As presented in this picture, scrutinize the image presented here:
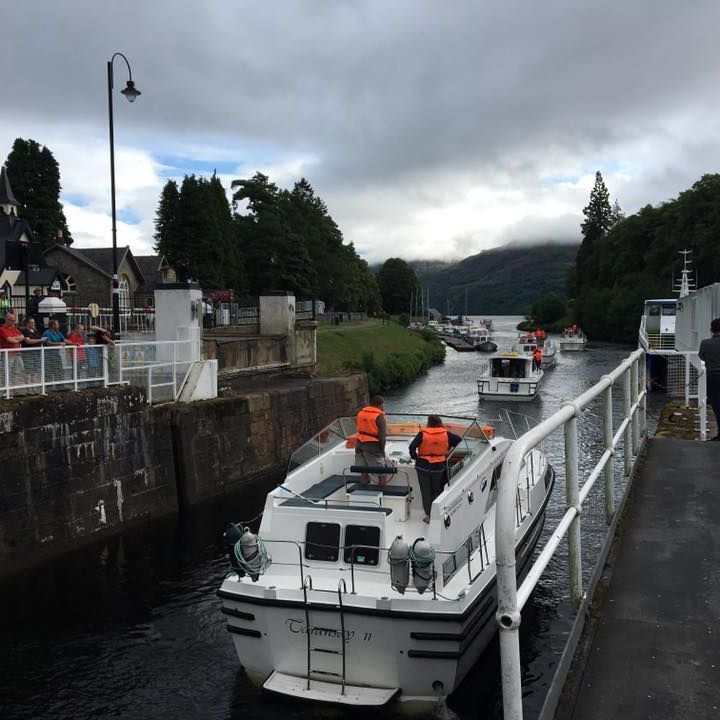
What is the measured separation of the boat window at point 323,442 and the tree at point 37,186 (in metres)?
Answer: 70.3

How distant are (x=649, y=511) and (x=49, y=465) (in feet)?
40.3

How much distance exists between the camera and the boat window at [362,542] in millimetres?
9883

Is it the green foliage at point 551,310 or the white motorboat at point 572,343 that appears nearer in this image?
the white motorboat at point 572,343

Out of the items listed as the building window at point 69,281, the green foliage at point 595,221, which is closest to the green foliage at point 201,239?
the building window at point 69,281

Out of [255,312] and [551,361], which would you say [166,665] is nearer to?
[255,312]

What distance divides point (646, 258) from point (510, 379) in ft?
195

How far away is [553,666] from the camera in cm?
1099

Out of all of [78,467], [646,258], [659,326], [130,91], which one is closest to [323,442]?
[78,467]

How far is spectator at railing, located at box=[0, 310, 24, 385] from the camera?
15.0 m

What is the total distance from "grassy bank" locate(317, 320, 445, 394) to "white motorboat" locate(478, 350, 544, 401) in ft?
25.0

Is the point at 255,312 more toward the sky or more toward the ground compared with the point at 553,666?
more toward the sky

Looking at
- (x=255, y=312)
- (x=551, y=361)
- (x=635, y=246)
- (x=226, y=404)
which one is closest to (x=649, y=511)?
(x=226, y=404)

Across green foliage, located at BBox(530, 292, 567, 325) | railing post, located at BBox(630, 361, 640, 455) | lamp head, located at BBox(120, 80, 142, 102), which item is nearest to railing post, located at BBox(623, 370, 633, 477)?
railing post, located at BBox(630, 361, 640, 455)

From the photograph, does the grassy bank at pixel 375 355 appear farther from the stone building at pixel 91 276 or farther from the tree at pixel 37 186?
the tree at pixel 37 186
